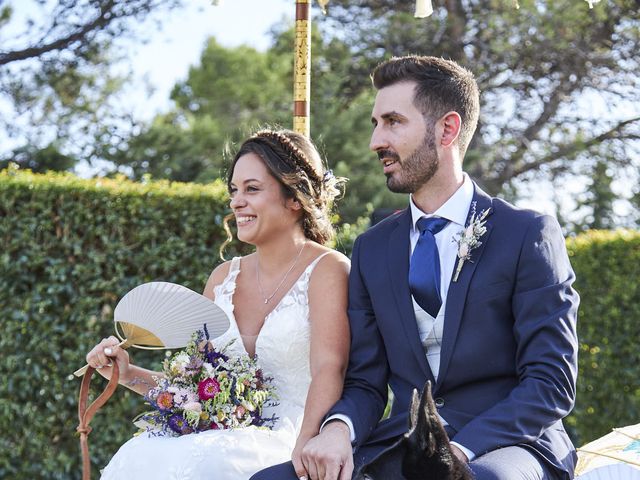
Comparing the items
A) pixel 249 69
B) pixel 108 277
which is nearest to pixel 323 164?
pixel 108 277

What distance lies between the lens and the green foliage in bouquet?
595cm

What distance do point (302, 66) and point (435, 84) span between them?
137cm

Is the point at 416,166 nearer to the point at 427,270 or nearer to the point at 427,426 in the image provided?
the point at 427,270

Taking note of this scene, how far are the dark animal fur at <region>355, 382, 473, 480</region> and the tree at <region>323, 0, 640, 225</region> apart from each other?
12909 millimetres

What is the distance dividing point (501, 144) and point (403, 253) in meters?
13.8

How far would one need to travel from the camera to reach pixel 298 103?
445cm

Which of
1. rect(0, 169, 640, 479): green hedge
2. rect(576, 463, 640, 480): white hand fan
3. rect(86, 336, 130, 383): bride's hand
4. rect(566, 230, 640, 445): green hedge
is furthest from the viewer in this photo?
rect(566, 230, 640, 445): green hedge

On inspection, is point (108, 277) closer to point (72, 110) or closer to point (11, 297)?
point (11, 297)

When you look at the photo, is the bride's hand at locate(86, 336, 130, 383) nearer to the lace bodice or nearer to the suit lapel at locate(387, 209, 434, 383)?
the lace bodice

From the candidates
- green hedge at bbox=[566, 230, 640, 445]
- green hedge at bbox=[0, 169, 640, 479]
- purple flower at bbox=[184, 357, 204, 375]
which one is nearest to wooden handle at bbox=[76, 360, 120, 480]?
purple flower at bbox=[184, 357, 204, 375]

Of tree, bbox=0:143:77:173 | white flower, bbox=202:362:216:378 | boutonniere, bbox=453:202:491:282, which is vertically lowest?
tree, bbox=0:143:77:173

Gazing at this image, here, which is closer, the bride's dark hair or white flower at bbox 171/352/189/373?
white flower at bbox 171/352/189/373

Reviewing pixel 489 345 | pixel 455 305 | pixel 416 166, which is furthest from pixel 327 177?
pixel 489 345

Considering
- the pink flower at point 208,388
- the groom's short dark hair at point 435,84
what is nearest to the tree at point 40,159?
the pink flower at point 208,388
